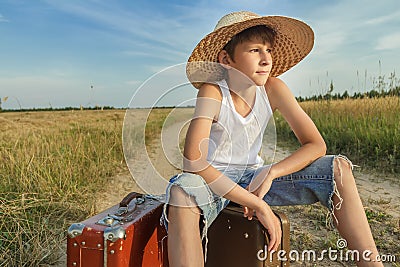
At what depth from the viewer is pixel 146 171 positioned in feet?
6.38

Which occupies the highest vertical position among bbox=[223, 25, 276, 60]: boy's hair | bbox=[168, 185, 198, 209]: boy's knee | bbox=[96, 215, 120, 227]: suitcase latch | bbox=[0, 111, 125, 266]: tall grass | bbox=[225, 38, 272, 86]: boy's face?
bbox=[223, 25, 276, 60]: boy's hair

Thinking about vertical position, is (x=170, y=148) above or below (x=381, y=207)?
above

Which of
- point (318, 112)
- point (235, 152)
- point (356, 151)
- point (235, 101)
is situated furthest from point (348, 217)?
point (318, 112)

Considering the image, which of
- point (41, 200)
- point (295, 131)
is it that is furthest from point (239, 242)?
point (41, 200)

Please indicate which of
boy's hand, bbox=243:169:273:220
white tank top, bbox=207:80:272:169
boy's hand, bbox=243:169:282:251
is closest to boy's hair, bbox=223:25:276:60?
white tank top, bbox=207:80:272:169

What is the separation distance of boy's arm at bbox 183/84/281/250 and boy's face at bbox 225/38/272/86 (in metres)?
0.31

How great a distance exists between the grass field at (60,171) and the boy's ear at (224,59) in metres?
0.49

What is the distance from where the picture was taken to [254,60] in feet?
7.10

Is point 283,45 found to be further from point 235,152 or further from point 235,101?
point 235,152

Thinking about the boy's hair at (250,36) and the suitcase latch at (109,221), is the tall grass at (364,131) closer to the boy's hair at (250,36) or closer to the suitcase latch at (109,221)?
the boy's hair at (250,36)

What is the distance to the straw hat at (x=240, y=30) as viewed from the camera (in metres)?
2.21

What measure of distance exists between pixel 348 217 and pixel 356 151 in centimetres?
420

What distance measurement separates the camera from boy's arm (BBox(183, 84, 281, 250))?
72.4 inches

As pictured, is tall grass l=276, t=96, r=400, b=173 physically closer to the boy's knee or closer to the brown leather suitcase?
the brown leather suitcase
